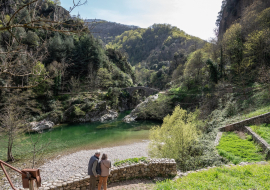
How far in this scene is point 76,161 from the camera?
43.3 feet

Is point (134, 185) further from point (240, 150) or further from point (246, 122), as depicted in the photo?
point (246, 122)

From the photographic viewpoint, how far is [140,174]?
25.6ft

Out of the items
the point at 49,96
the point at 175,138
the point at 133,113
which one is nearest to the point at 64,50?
the point at 49,96

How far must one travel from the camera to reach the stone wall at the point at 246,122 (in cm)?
1209

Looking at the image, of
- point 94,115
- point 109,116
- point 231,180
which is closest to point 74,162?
point 231,180

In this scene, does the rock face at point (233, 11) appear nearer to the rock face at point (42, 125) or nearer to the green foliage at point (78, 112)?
the green foliage at point (78, 112)

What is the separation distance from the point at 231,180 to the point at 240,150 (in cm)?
456

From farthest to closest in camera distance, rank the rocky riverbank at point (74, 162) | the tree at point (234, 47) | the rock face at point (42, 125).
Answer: the rock face at point (42, 125) < the tree at point (234, 47) < the rocky riverbank at point (74, 162)

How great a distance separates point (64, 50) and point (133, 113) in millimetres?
26986

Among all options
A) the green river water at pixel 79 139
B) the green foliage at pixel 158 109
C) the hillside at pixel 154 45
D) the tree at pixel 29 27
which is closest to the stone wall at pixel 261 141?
the tree at pixel 29 27

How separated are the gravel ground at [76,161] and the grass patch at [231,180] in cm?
641

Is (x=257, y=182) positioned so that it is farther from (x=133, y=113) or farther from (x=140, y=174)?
(x=133, y=113)

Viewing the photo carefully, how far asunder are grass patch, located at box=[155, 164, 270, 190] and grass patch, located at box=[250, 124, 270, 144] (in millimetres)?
4165

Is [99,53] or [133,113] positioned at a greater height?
[99,53]
